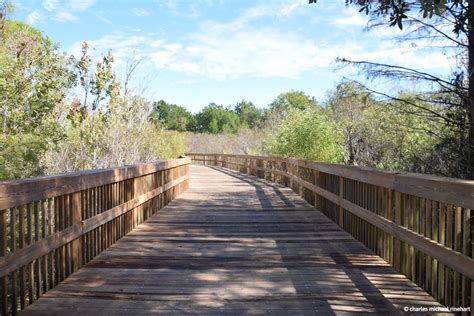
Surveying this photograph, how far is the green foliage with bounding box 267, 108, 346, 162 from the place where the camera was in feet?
51.8

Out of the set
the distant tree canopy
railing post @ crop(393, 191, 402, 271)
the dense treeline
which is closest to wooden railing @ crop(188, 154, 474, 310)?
railing post @ crop(393, 191, 402, 271)

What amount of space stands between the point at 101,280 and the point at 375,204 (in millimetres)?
2798

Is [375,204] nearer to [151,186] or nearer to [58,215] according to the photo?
[58,215]

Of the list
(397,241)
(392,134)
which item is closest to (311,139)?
(392,134)

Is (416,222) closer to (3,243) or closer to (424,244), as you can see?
(424,244)

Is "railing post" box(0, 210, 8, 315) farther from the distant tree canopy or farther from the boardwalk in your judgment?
the distant tree canopy

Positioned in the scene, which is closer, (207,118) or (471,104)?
(471,104)

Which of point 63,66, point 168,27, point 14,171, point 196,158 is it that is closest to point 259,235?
point 14,171

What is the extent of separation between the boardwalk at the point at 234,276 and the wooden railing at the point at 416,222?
153 mm

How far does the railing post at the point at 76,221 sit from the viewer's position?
165 inches

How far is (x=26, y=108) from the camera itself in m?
13.7

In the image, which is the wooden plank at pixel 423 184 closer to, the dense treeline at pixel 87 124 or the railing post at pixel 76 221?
the railing post at pixel 76 221

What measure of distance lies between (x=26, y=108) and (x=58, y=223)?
10.9 m

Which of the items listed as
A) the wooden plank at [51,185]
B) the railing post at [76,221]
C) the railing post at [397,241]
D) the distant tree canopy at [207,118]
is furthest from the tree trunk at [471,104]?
the distant tree canopy at [207,118]
